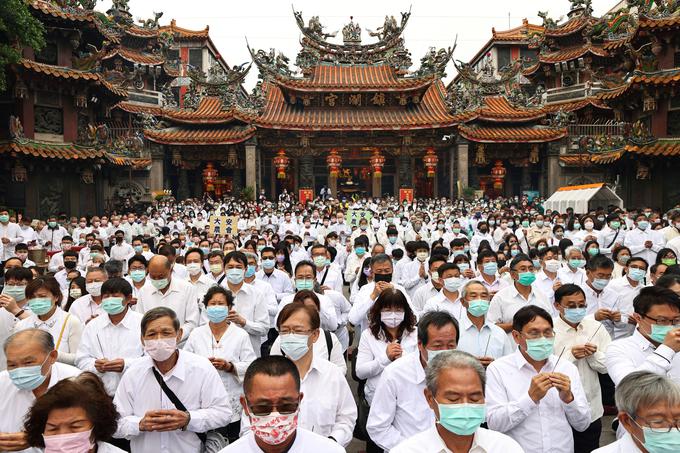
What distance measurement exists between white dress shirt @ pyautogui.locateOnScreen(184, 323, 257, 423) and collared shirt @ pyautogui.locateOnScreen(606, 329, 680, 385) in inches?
118

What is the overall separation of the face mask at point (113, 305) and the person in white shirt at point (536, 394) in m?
3.34

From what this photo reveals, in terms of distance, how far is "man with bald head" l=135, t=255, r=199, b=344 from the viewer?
19.4ft

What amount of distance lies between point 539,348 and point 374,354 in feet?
4.48

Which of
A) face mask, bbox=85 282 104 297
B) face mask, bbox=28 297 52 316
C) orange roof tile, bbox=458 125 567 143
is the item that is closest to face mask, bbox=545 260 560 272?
face mask, bbox=85 282 104 297

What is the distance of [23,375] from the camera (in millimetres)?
3398

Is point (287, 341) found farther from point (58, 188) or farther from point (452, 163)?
point (452, 163)

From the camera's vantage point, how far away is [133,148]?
24.8 m

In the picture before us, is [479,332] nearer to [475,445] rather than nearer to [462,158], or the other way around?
[475,445]

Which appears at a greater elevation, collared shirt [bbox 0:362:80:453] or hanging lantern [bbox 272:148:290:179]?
hanging lantern [bbox 272:148:290:179]

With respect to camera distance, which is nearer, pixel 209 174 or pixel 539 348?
pixel 539 348

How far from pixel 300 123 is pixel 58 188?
1377cm

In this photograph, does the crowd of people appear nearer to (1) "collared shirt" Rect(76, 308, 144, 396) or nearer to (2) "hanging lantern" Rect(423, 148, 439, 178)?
(1) "collared shirt" Rect(76, 308, 144, 396)

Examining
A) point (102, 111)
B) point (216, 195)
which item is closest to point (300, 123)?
point (216, 195)

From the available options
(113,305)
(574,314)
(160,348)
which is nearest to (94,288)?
(113,305)
